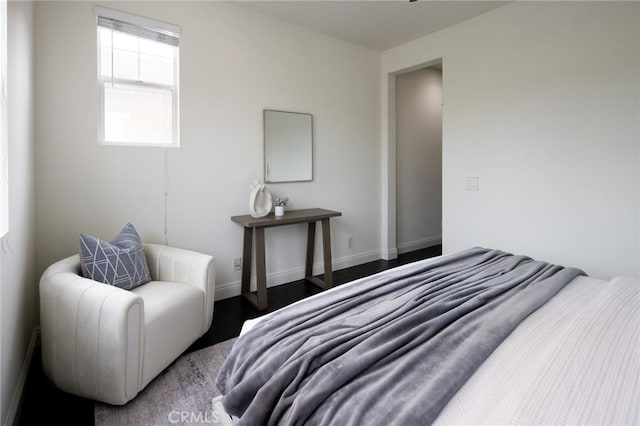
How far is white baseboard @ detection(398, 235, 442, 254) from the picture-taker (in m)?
4.74

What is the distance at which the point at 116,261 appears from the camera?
2020 mm

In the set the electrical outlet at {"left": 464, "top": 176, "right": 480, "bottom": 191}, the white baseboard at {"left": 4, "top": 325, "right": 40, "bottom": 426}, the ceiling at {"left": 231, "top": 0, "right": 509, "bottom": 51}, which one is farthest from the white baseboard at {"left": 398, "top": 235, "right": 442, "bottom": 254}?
the white baseboard at {"left": 4, "top": 325, "right": 40, "bottom": 426}

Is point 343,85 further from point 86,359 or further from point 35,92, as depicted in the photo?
point 86,359

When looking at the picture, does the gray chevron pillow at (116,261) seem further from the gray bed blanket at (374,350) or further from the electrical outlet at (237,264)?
the gray bed blanket at (374,350)

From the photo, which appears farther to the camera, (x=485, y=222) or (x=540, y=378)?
(x=485, y=222)

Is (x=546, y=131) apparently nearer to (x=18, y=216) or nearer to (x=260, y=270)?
(x=260, y=270)

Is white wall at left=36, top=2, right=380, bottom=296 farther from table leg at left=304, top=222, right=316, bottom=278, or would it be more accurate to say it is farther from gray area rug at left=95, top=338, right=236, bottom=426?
gray area rug at left=95, top=338, right=236, bottom=426

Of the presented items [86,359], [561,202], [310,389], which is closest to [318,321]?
[310,389]

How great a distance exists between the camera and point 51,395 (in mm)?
1759

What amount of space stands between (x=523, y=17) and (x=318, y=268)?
305cm

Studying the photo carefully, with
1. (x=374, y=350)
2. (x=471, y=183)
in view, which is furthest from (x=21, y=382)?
(x=471, y=183)

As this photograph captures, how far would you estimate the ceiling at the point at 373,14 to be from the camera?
3031 millimetres

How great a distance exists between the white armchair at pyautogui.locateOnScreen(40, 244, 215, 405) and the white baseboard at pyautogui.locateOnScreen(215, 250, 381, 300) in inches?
44.2

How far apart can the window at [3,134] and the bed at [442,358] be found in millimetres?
1105
